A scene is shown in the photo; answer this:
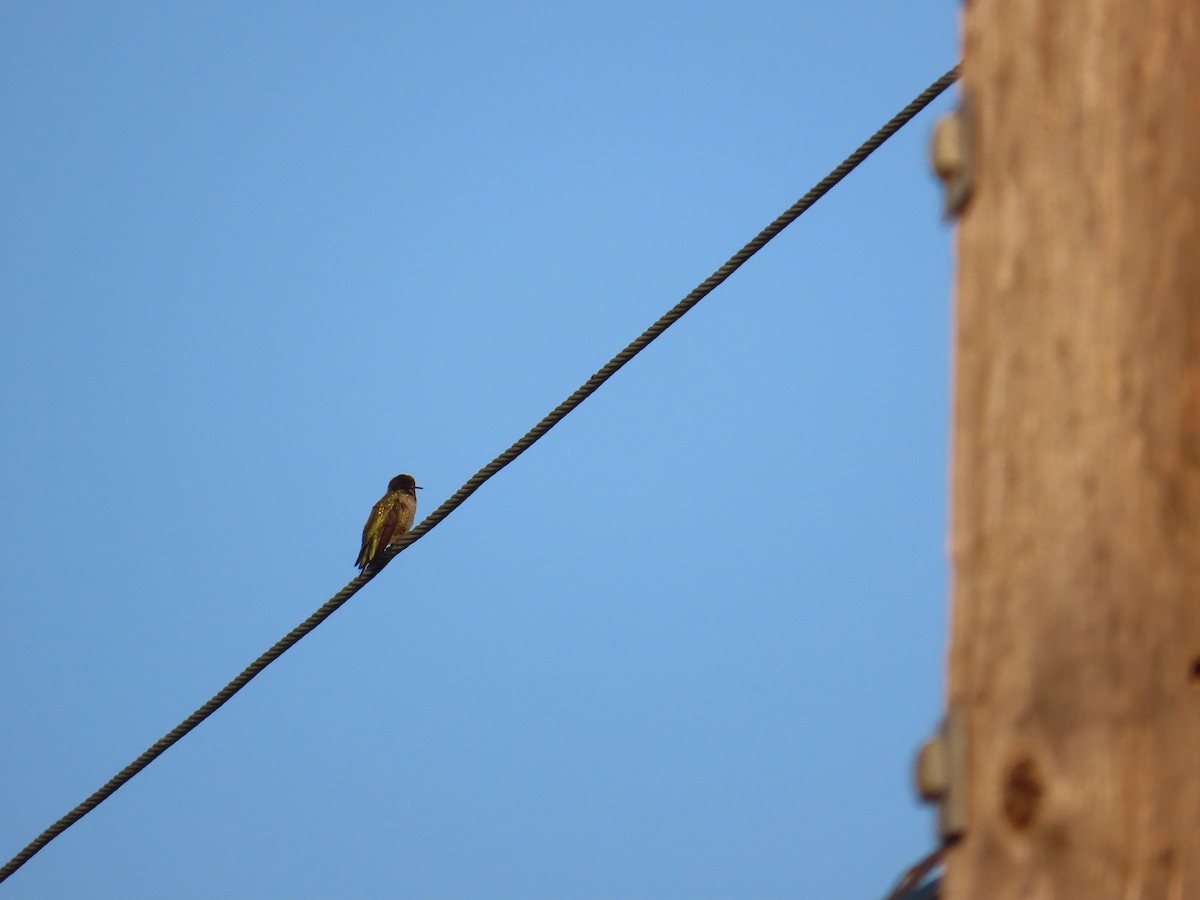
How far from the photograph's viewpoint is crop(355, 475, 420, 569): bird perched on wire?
13.9 meters

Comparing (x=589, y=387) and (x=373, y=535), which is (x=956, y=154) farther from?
(x=373, y=535)

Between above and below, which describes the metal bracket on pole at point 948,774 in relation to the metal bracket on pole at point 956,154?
below

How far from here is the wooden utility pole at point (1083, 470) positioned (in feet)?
5.34

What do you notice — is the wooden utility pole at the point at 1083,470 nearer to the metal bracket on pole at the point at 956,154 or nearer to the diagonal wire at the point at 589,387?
the metal bracket on pole at the point at 956,154

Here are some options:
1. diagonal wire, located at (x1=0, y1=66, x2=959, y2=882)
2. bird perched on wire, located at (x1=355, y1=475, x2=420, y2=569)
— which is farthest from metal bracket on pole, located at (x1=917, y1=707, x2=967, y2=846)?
bird perched on wire, located at (x1=355, y1=475, x2=420, y2=569)

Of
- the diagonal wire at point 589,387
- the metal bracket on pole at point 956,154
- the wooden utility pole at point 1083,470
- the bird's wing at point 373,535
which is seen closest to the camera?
the wooden utility pole at point 1083,470

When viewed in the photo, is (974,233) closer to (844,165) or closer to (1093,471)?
(1093,471)

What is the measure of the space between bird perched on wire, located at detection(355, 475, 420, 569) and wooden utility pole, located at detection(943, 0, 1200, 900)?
12135 mm

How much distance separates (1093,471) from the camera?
167 cm

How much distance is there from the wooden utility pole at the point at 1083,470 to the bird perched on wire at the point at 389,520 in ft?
39.8

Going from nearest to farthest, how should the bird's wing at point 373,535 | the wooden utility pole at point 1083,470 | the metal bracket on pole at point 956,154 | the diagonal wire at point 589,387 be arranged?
the wooden utility pole at point 1083,470 < the metal bracket on pole at point 956,154 < the diagonal wire at point 589,387 < the bird's wing at point 373,535

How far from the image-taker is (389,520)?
14.2 metres

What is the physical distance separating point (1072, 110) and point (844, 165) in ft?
11.6

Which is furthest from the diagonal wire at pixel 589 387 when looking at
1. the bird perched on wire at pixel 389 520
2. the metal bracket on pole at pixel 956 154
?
the bird perched on wire at pixel 389 520
